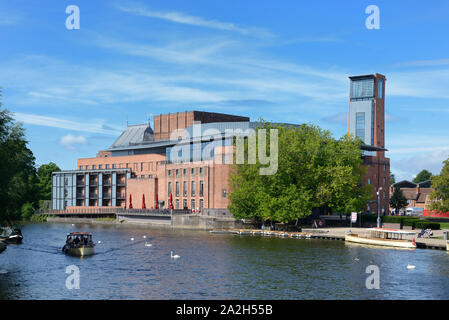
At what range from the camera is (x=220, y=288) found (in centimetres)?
4544

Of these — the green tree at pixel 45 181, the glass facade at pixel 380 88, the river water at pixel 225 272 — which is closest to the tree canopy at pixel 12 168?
the river water at pixel 225 272

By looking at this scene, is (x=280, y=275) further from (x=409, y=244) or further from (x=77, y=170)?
(x=77, y=170)

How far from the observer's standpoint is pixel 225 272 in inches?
2098

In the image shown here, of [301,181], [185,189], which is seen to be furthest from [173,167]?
[301,181]

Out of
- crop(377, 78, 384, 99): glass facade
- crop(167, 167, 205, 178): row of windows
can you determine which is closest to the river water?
crop(167, 167, 205, 178): row of windows

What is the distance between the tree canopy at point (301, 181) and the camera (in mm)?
99062

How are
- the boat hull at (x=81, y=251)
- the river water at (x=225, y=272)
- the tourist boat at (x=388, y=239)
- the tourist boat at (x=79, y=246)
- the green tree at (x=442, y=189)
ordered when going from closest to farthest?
the river water at (x=225, y=272) → the boat hull at (x=81, y=251) → the tourist boat at (x=79, y=246) → the tourist boat at (x=388, y=239) → the green tree at (x=442, y=189)

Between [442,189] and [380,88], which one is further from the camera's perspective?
[380,88]

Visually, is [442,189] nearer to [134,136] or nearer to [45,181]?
[134,136]

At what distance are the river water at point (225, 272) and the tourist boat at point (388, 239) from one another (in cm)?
336

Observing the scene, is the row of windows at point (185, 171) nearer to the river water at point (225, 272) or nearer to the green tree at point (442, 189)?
the river water at point (225, 272)

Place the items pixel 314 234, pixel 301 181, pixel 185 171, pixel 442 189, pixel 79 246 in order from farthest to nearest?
pixel 185 171 → pixel 301 181 → pixel 442 189 → pixel 314 234 → pixel 79 246

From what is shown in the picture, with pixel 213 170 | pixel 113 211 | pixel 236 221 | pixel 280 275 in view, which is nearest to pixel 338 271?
pixel 280 275

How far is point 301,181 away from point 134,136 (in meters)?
81.7
